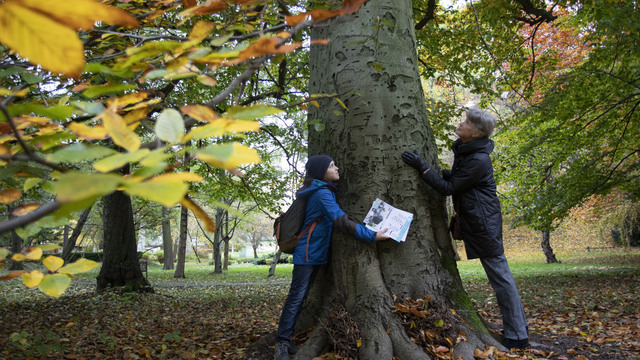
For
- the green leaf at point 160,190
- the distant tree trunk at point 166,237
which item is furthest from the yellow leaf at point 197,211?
the distant tree trunk at point 166,237

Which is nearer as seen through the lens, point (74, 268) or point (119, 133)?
point (119, 133)

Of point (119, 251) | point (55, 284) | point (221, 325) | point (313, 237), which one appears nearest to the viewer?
point (55, 284)

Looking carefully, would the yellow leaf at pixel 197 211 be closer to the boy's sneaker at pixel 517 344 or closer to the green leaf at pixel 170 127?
the green leaf at pixel 170 127

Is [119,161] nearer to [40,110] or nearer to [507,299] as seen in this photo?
[40,110]

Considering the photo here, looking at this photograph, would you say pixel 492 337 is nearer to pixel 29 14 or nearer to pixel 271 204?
pixel 29 14

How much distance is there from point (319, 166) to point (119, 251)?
24.0 ft

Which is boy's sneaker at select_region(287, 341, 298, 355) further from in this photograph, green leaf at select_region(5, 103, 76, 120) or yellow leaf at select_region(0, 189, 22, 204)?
green leaf at select_region(5, 103, 76, 120)

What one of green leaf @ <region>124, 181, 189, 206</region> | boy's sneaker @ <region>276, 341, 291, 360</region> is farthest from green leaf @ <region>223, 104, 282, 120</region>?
boy's sneaker @ <region>276, 341, 291, 360</region>

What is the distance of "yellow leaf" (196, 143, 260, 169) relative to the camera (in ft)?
2.12

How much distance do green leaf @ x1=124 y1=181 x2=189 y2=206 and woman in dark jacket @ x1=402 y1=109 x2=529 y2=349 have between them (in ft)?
8.56

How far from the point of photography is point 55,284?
107cm

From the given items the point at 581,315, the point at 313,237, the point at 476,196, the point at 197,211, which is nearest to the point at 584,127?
the point at 581,315

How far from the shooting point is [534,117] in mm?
7793

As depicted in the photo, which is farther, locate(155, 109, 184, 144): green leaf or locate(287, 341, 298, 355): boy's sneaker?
locate(287, 341, 298, 355): boy's sneaker
